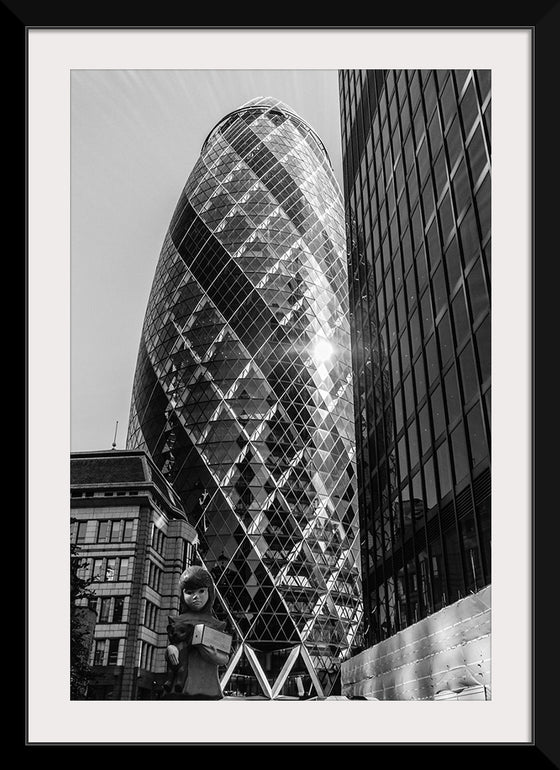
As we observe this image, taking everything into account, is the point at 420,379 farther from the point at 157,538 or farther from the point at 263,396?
the point at 263,396

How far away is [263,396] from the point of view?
47.3 metres

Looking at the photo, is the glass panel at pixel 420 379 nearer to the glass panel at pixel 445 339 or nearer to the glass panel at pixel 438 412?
the glass panel at pixel 438 412

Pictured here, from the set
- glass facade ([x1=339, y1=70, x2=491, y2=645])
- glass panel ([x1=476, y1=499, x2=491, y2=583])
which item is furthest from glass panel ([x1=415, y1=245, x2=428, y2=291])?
glass panel ([x1=476, y1=499, x2=491, y2=583])

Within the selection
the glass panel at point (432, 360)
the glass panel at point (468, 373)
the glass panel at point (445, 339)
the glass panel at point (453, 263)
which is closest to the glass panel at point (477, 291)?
the glass panel at point (468, 373)

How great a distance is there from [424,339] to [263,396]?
106 feet

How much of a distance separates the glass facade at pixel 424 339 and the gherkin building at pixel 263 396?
18640 mm

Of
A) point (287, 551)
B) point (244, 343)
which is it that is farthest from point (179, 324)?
point (287, 551)

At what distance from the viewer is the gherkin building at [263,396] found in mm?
41844

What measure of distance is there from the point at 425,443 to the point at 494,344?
24.8 ft

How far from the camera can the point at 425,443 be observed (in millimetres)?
15086

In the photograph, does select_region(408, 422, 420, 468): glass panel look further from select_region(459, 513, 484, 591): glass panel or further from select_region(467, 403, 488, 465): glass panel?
select_region(467, 403, 488, 465): glass panel

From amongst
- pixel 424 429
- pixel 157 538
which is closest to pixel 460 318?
pixel 424 429

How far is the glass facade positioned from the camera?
11633 millimetres
